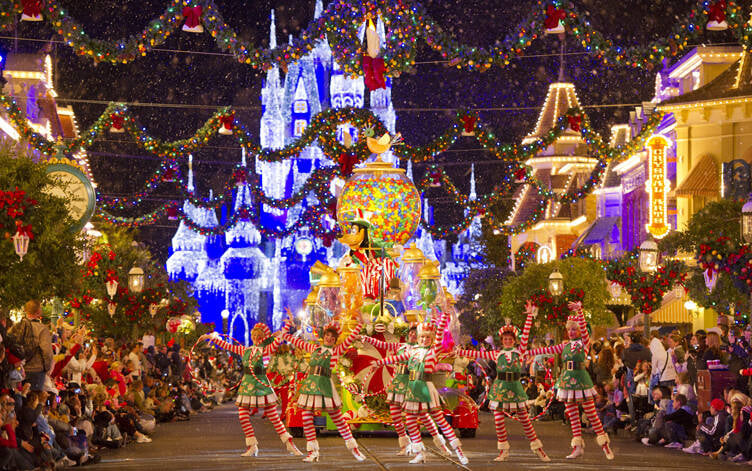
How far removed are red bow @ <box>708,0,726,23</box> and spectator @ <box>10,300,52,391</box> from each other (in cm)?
1143

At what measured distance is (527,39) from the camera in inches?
849

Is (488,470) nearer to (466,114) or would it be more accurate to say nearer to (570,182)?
(466,114)

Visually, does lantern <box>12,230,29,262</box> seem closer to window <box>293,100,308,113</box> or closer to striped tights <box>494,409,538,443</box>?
striped tights <box>494,409,538,443</box>

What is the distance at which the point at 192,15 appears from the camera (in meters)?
21.1

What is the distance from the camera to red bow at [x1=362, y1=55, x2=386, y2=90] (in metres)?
21.0

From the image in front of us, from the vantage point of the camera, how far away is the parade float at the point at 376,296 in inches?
755

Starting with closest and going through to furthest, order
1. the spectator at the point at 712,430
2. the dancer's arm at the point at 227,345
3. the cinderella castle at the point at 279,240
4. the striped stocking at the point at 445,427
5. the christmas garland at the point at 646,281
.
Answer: the striped stocking at the point at 445,427, the dancer's arm at the point at 227,345, the spectator at the point at 712,430, the christmas garland at the point at 646,281, the cinderella castle at the point at 279,240

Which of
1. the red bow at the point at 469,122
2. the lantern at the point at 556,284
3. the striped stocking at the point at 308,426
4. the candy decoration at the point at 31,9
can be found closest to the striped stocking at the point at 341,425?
the striped stocking at the point at 308,426

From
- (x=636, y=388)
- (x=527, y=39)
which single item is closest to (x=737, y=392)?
(x=636, y=388)

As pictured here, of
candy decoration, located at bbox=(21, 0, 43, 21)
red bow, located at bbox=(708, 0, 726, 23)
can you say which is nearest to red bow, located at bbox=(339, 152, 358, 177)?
candy decoration, located at bbox=(21, 0, 43, 21)

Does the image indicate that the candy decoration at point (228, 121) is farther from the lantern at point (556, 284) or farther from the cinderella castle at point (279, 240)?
the cinderella castle at point (279, 240)

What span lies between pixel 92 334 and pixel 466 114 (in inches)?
640

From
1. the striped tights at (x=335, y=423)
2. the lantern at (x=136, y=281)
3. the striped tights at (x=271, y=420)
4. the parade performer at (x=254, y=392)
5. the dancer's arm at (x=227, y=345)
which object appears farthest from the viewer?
the lantern at (x=136, y=281)

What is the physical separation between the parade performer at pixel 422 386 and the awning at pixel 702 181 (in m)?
26.6
